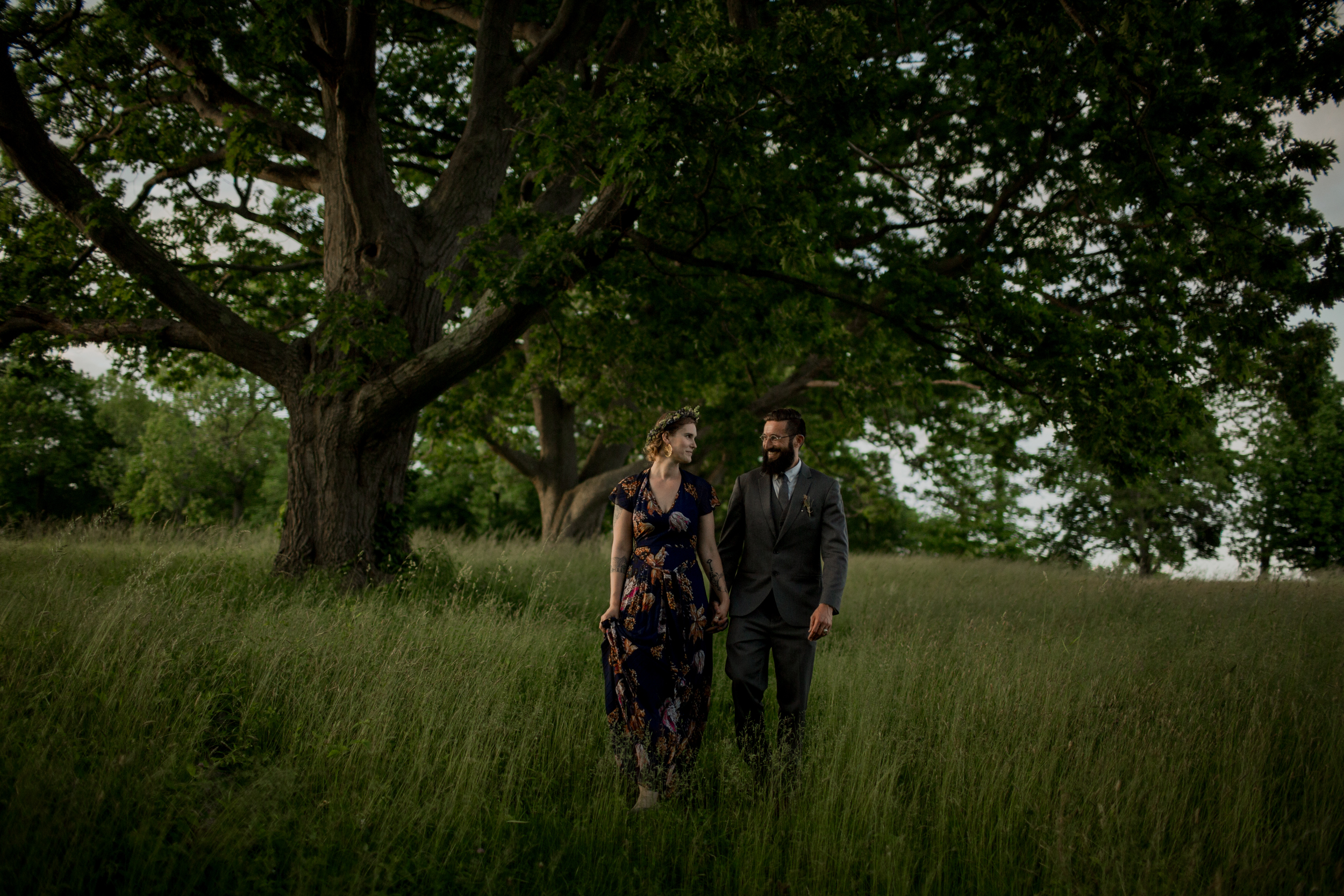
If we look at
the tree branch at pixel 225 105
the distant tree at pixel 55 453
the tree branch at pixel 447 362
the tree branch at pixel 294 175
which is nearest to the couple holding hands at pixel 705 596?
the tree branch at pixel 447 362

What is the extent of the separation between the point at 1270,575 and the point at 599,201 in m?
12.1

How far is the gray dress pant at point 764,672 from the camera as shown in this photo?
3.99 meters

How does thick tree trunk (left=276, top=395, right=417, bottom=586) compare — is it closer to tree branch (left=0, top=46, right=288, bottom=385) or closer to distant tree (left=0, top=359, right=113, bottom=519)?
tree branch (left=0, top=46, right=288, bottom=385)

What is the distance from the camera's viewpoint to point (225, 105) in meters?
8.66

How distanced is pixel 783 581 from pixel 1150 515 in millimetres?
33428

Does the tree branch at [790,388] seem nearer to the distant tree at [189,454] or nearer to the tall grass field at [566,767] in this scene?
the tall grass field at [566,767]

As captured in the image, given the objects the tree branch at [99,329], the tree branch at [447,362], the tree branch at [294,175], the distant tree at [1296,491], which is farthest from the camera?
the distant tree at [1296,491]

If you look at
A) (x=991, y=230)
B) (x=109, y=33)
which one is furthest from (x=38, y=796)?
(x=991, y=230)

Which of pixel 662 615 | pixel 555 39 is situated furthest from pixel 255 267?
pixel 662 615

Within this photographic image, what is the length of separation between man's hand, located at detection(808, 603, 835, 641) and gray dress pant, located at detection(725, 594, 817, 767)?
0.13 metres

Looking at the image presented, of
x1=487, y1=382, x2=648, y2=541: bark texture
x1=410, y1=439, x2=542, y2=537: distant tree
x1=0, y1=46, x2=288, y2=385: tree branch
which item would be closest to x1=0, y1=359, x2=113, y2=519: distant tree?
x1=410, y1=439, x2=542, y2=537: distant tree

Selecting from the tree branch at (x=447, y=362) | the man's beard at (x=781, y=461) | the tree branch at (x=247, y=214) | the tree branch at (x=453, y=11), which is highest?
the tree branch at (x=453, y=11)

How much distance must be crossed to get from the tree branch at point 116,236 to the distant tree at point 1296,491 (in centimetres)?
2944

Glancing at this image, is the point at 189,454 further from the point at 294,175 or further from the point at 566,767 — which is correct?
the point at 566,767
